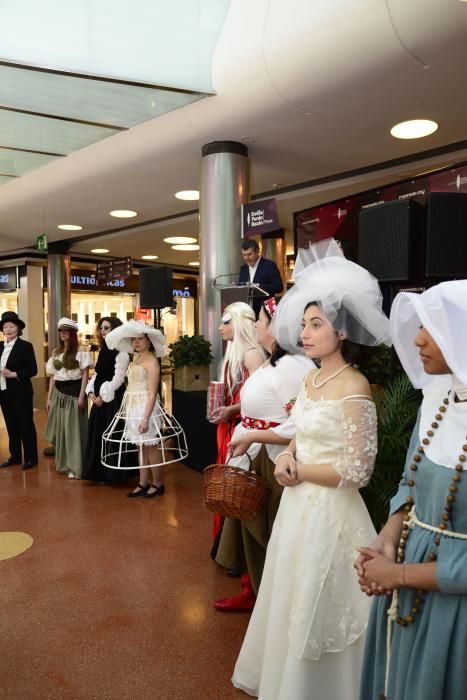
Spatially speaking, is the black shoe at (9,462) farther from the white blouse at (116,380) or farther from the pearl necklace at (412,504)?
the pearl necklace at (412,504)

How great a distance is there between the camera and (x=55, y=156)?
24.3 feet

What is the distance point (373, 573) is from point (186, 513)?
3485 mm

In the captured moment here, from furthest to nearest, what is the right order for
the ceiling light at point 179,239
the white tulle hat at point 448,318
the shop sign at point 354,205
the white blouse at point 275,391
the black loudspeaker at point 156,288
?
1. the ceiling light at point 179,239
2. the black loudspeaker at point 156,288
3. the shop sign at point 354,205
4. the white blouse at point 275,391
5. the white tulle hat at point 448,318

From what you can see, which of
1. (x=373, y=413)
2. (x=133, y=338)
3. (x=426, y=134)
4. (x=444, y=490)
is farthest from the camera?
(x=426, y=134)

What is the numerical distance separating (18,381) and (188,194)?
13.3 feet

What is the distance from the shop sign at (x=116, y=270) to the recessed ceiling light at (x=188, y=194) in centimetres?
435

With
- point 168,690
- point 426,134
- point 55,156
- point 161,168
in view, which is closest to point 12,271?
point 55,156

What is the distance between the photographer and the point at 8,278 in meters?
15.3

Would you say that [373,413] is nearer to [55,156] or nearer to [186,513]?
[186,513]

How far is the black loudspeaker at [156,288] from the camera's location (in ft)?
21.2

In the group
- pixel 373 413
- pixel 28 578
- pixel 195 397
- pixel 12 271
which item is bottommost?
pixel 28 578

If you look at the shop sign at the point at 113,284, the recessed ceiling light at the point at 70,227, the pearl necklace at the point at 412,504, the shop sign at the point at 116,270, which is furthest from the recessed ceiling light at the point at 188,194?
the pearl necklace at the point at 412,504

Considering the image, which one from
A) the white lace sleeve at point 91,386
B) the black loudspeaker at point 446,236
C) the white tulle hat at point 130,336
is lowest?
the white lace sleeve at point 91,386

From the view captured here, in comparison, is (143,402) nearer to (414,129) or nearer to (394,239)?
(394,239)
